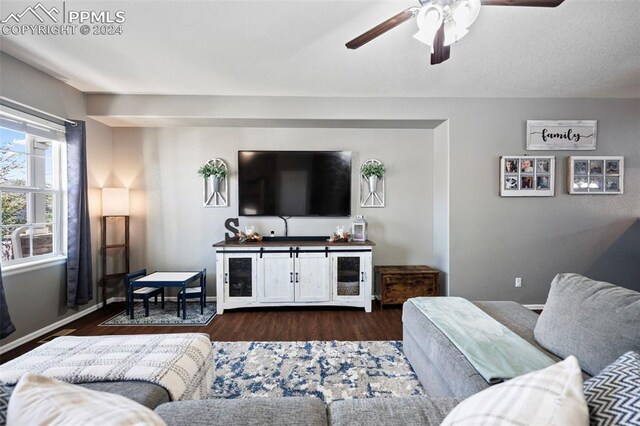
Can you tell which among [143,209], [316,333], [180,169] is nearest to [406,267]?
[316,333]

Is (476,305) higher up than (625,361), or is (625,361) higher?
(625,361)

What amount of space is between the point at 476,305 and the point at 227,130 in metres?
3.46

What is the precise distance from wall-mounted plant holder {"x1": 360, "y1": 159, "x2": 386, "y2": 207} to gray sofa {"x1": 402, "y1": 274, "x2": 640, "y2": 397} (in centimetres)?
214

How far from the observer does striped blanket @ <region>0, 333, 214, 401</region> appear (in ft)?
4.17

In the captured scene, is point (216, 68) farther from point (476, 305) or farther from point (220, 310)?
point (476, 305)

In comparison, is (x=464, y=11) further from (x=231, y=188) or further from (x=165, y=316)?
(x=165, y=316)

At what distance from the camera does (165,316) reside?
3.10m

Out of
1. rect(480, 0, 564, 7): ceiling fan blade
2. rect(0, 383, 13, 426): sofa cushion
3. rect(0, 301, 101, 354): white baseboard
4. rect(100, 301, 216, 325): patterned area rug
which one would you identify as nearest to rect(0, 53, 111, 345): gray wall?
rect(0, 301, 101, 354): white baseboard

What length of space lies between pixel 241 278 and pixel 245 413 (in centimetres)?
242

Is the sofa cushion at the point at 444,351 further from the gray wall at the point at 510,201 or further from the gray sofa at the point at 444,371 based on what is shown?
the gray wall at the point at 510,201

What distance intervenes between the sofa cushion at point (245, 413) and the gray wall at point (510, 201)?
2886mm

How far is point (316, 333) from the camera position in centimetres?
271

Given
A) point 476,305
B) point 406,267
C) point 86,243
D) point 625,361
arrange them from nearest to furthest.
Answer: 1. point 625,361
2. point 476,305
3. point 86,243
4. point 406,267

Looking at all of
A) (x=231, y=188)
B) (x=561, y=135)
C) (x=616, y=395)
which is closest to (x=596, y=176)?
(x=561, y=135)
